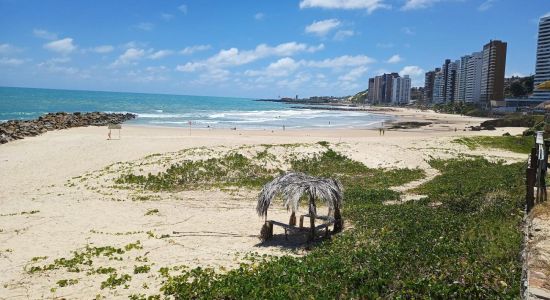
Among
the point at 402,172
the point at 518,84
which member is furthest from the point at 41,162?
the point at 518,84

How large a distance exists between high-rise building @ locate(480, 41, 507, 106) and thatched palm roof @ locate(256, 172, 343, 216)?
387ft

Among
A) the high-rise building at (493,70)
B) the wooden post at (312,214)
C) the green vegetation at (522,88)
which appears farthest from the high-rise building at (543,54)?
the wooden post at (312,214)

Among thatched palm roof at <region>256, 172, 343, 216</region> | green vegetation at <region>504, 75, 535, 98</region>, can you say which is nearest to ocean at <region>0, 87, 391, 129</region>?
thatched palm roof at <region>256, 172, 343, 216</region>

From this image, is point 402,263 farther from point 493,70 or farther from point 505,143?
Answer: point 493,70

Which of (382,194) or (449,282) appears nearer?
(449,282)

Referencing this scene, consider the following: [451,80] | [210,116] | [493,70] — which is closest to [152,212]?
[210,116]

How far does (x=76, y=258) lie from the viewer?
33.8 feet

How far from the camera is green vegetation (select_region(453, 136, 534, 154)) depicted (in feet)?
101

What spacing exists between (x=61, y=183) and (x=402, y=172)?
17.1 meters

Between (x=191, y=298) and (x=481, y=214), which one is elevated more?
(x=481, y=214)

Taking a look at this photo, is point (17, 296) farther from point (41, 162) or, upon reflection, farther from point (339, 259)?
point (41, 162)

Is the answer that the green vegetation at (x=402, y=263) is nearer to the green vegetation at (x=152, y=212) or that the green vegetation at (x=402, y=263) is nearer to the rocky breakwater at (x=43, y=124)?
the green vegetation at (x=152, y=212)

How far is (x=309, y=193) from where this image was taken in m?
11.5

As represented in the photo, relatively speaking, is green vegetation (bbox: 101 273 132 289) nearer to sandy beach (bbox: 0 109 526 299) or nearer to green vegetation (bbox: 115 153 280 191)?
sandy beach (bbox: 0 109 526 299)
